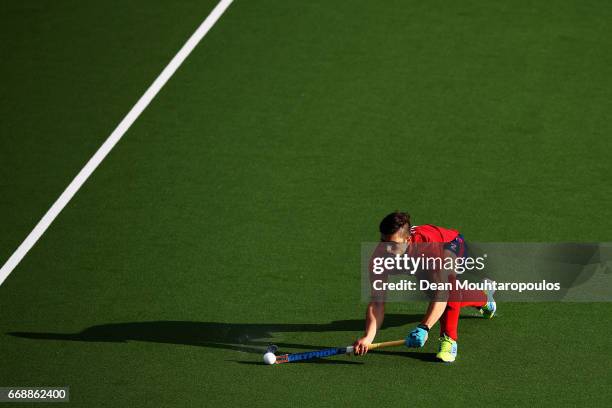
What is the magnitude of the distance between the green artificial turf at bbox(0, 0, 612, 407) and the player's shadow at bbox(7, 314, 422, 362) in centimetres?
3

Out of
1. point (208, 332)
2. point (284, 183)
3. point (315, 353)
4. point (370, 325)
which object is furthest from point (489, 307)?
point (284, 183)

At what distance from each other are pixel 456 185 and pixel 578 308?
262cm

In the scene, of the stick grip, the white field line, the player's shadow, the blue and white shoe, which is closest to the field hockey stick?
the stick grip

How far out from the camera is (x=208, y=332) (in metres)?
10.1

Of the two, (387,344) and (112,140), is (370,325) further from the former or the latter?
(112,140)

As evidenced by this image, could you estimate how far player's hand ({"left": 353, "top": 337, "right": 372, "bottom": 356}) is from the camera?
916 centimetres

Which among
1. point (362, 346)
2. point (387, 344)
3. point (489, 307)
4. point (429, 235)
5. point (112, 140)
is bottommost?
point (362, 346)

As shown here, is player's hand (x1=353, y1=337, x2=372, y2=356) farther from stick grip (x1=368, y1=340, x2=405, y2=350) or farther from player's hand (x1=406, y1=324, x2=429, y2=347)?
player's hand (x1=406, y1=324, x2=429, y2=347)

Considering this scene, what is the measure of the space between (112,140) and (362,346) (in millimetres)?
5656

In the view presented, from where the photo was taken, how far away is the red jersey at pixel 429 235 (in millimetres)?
9516

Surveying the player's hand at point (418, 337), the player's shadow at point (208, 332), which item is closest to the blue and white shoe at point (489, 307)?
the player's shadow at point (208, 332)

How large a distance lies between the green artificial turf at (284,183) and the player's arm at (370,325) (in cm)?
31

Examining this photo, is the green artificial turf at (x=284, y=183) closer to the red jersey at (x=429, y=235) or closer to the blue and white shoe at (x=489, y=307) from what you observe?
the blue and white shoe at (x=489, y=307)

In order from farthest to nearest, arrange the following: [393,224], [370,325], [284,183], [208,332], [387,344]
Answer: [284,183]
[208,332]
[387,344]
[370,325]
[393,224]
